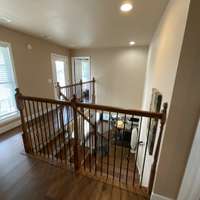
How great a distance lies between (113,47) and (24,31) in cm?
318

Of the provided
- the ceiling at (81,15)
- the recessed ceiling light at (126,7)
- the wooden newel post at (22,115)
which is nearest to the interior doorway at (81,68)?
the ceiling at (81,15)

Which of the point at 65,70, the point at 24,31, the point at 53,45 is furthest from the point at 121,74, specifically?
the point at 24,31

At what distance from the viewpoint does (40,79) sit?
3971mm

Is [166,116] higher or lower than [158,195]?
higher

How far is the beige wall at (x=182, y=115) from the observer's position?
0.97 m

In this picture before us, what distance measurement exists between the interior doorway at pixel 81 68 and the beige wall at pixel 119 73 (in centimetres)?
25

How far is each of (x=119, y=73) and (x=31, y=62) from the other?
10.8 ft

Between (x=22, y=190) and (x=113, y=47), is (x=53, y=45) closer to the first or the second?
(x=113, y=47)

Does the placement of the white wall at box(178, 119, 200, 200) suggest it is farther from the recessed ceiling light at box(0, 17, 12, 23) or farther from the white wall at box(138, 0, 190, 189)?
the recessed ceiling light at box(0, 17, 12, 23)

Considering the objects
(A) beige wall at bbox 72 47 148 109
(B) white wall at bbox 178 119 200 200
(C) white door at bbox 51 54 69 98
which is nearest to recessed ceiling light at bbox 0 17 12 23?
(C) white door at bbox 51 54 69 98

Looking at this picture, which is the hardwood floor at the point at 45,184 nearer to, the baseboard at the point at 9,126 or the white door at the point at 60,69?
the baseboard at the point at 9,126

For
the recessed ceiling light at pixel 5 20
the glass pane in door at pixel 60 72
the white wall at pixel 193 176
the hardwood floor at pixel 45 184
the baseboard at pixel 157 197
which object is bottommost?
the hardwood floor at pixel 45 184

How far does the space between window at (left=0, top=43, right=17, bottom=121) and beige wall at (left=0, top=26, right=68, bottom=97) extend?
13 centimetres

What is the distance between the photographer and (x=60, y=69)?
17.0ft
